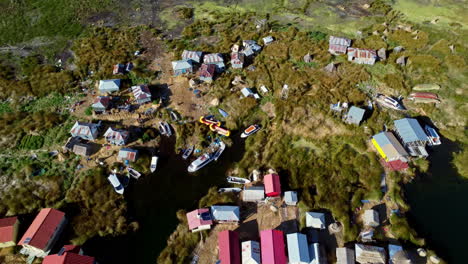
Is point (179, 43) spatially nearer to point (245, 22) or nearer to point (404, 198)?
point (245, 22)

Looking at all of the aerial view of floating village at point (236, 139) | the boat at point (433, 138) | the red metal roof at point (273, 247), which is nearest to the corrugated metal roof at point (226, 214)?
the aerial view of floating village at point (236, 139)

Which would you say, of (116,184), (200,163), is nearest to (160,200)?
(116,184)

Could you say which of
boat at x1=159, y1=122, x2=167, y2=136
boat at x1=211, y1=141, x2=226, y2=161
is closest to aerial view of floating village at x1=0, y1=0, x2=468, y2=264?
boat at x1=211, y1=141, x2=226, y2=161

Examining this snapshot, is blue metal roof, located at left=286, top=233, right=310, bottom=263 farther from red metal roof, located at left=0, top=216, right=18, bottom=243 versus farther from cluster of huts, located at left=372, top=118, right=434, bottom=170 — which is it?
red metal roof, located at left=0, top=216, right=18, bottom=243

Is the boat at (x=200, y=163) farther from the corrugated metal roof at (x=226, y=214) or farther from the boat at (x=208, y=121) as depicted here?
the corrugated metal roof at (x=226, y=214)

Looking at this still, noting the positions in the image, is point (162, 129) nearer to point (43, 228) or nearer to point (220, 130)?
point (220, 130)
